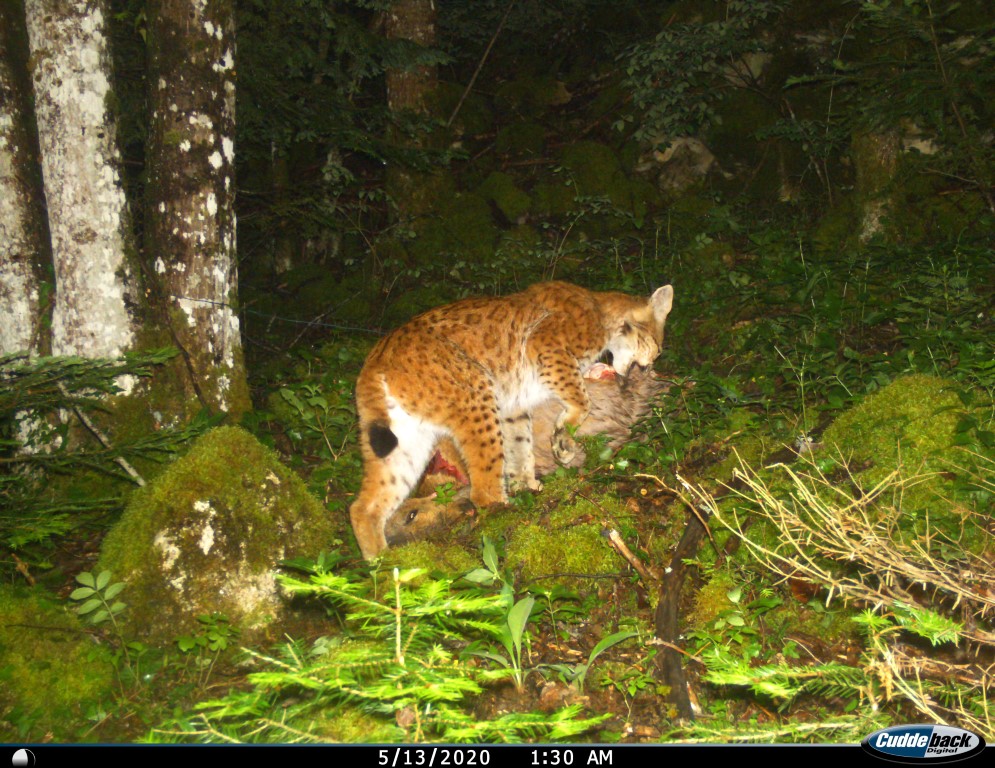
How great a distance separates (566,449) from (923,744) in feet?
13.9

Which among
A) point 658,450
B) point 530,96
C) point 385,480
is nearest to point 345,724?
point 385,480

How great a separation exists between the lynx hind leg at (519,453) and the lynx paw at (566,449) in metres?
0.22

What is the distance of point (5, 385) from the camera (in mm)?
3768

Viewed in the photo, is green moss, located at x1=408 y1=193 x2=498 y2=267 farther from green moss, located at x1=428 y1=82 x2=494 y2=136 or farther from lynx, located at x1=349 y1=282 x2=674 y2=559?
lynx, located at x1=349 y1=282 x2=674 y2=559

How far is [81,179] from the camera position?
16.7 feet

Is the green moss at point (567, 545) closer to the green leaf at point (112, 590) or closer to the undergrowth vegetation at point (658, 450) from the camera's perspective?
the undergrowth vegetation at point (658, 450)

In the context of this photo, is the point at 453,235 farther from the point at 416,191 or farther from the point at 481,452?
the point at 481,452

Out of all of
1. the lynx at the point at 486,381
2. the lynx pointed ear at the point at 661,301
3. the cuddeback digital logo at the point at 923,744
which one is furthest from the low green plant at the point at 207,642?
the lynx pointed ear at the point at 661,301

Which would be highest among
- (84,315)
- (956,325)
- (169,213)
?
(169,213)

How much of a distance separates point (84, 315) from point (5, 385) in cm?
158

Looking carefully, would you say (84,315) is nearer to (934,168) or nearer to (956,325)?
(956,325)

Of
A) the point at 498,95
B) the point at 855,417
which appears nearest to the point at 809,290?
the point at 855,417

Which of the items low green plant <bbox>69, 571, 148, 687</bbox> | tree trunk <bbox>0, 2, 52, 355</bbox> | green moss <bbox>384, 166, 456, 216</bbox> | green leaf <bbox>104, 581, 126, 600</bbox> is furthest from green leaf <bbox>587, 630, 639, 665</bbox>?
green moss <bbox>384, 166, 456, 216</bbox>

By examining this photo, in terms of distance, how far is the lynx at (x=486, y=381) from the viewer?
5590 millimetres
